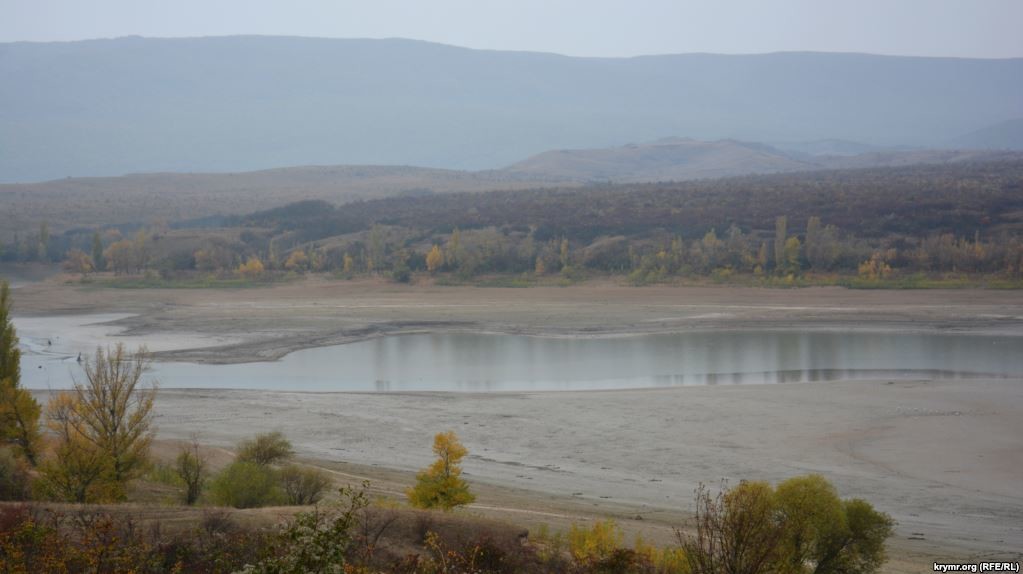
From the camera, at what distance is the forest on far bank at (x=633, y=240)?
150 feet

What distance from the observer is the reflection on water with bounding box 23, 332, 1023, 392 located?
27.1 metres

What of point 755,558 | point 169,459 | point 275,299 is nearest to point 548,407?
point 169,459

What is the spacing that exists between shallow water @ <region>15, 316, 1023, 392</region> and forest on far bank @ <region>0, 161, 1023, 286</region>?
1238cm

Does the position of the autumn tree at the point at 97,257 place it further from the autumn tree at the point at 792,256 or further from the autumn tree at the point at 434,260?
the autumn tree at the point at 792,256

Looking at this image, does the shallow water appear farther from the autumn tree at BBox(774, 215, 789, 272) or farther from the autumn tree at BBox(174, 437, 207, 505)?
the autumn tree at BBox(174, 437, 207, 505)

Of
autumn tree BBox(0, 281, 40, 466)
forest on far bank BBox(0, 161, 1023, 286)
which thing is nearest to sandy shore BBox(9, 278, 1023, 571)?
autumn tree BBox(0, 281, 40, 466)

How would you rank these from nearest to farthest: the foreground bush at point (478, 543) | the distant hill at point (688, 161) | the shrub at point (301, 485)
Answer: the foreground bush at point (478, 543) → the shrub at point (301, 485) → the distant hill at point (688, 161)

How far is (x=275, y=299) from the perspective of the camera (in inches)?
1767

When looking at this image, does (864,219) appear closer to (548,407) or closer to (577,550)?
(548,407)

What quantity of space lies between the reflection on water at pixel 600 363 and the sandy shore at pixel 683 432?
1.57m

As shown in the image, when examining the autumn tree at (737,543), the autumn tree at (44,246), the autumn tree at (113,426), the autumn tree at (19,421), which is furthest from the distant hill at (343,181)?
the autumn tree at (737,543)

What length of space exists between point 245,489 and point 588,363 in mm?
17866

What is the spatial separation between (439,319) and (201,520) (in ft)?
93.0

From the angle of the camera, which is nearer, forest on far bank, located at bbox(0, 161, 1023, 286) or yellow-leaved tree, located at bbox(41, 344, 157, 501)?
yellow-leaved tree, located at bbox(41, 344, 157, 501)
